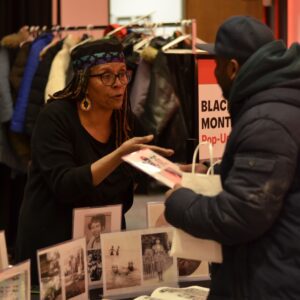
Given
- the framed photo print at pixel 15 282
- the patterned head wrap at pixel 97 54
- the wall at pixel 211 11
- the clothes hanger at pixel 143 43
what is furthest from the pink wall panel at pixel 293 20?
the framed photo print at pixel 15 282

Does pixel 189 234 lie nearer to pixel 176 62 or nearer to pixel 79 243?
pixel 79 243

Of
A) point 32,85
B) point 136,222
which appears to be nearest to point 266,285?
point 136,222

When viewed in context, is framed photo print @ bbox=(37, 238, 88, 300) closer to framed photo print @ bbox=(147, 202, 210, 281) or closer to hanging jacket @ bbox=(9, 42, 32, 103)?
framed photo print @ bbox=(147, 202, 210, 281)

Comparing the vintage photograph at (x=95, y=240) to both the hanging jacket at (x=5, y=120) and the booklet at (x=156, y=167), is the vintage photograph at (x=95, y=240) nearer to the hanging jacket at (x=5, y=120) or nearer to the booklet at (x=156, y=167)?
the booklet at (x=156, y=167)

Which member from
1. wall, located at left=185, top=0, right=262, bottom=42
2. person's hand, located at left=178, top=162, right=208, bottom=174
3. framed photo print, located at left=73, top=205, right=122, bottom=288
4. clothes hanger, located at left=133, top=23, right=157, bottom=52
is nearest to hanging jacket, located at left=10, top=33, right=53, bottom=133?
clothes hanger, located at left=133, top=23, right=157, bottom=52

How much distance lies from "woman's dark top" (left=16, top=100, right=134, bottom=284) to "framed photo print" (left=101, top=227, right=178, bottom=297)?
0.59 ft

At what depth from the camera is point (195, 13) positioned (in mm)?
4879

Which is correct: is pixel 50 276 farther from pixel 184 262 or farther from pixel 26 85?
pixel 26 85

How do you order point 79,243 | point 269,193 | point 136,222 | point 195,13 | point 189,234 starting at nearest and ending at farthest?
point 269,193, point 189,234, point 79,243, point 136,222, point 195,13

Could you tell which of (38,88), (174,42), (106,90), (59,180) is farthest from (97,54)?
(38,88)

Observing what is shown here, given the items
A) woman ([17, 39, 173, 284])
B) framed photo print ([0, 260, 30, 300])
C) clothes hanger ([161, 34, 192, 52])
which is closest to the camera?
framed photo print ([0, 260, 30, 300])

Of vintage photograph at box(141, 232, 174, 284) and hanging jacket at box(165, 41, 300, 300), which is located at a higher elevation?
hanging jacket at box(165, 41, 300, 300)

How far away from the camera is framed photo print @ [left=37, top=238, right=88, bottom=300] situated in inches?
66.6

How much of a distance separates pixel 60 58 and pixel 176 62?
2.13 ft
